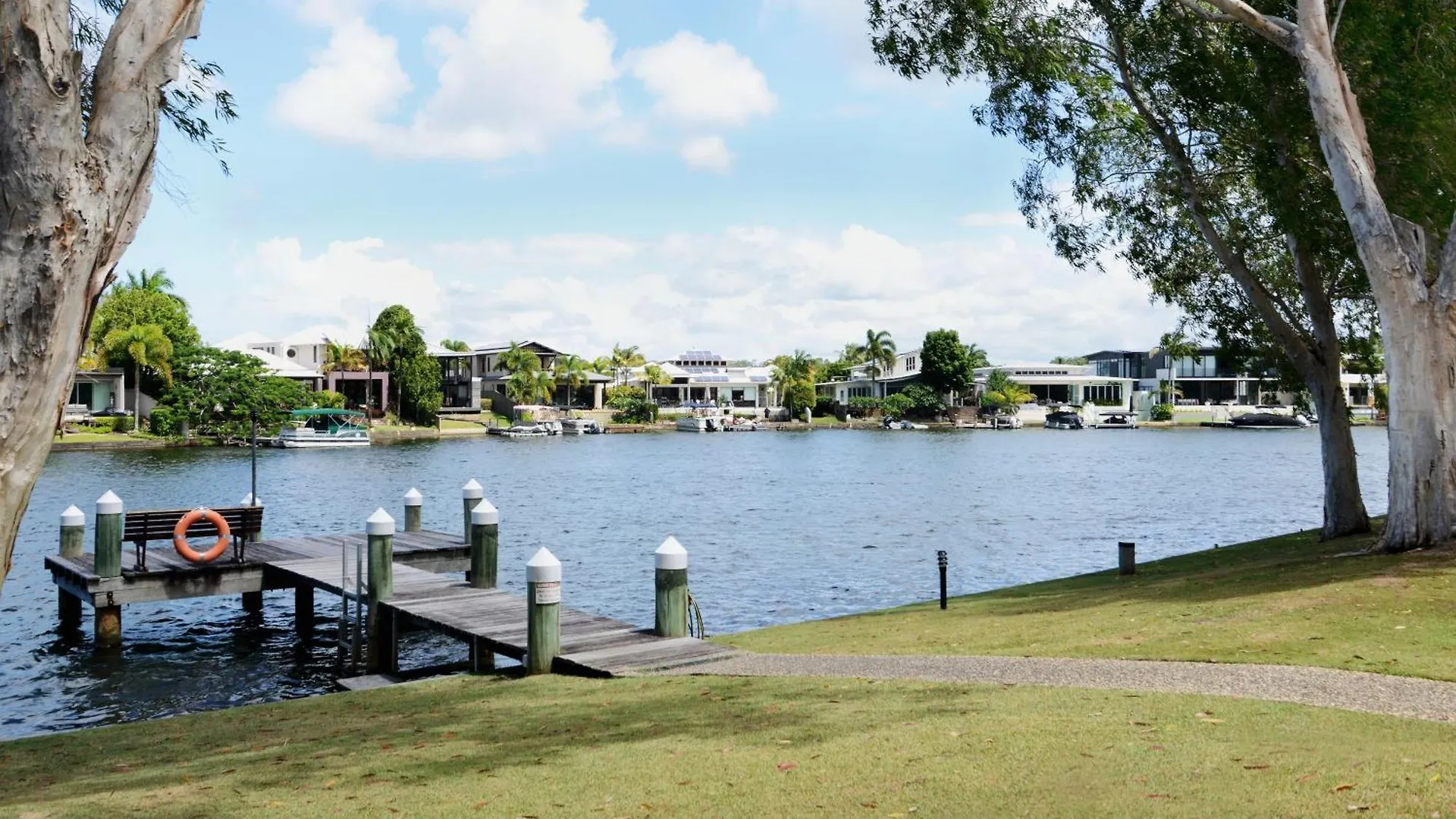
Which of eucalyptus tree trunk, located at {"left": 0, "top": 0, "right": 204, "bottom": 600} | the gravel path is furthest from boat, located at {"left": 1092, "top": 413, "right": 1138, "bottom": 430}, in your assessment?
eucalyptus tree trunk, located at {"left": 0, "top": 0, "right": 204, "bottom": 600}

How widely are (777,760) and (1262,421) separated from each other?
14991cm

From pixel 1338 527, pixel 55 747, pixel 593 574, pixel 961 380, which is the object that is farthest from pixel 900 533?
pixel 961 380

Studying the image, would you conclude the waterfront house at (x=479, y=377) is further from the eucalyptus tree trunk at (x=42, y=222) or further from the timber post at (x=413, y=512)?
the eucalyptus tree trunk at (x=42, y=222)

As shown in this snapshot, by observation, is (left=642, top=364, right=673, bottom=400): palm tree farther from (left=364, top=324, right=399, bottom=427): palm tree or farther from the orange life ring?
the orange life ring

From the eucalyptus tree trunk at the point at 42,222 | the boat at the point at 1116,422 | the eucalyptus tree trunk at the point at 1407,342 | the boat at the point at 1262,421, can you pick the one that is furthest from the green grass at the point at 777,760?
the boat at the point at 1262,421

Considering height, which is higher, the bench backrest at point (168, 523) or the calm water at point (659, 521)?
the bench backrest at point (168, 523)

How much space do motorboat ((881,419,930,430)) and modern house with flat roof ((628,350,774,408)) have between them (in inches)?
812

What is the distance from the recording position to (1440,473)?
625 inches

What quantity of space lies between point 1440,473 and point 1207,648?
6342 mm

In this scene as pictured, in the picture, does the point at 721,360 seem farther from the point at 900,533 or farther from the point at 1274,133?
the point at 1274,133

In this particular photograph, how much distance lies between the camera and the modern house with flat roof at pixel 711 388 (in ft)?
494

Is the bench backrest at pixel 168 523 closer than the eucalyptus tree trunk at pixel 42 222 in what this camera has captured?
No

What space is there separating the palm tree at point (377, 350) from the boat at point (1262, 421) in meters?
101

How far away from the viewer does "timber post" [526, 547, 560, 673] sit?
13047 millimetres
